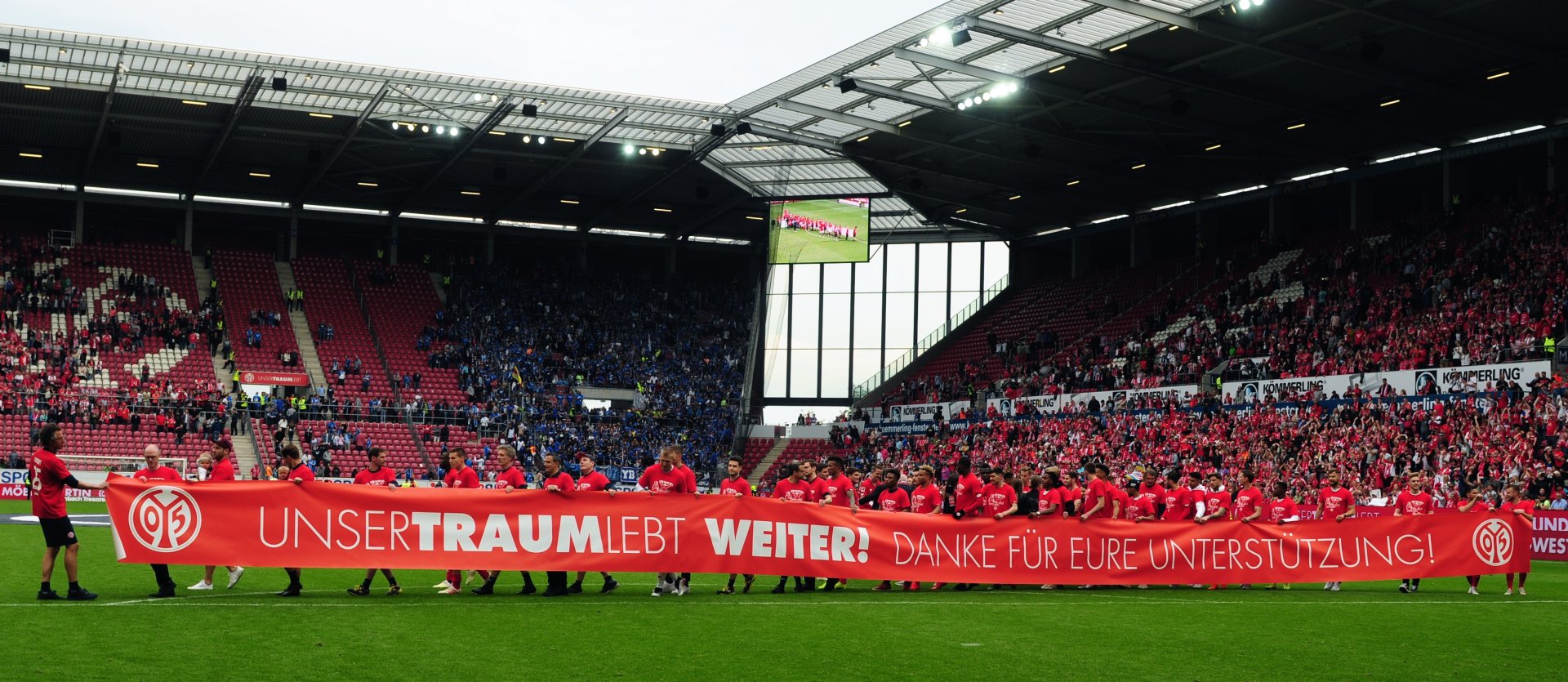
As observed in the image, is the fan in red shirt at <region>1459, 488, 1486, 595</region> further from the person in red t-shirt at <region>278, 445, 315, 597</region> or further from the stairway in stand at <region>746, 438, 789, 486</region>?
the stairway in stand at <region>746, 438, 789, 486</region>

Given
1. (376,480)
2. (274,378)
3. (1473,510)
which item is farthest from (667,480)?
(274,378)

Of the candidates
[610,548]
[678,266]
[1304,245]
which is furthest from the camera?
[678,266]

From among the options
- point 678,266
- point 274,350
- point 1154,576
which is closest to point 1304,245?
point 678,266

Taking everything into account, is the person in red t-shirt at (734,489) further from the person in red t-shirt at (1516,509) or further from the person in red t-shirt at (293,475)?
the person in red t-shirt at (1516,509)

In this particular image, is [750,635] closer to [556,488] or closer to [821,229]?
[556,488]

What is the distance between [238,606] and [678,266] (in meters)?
52.4

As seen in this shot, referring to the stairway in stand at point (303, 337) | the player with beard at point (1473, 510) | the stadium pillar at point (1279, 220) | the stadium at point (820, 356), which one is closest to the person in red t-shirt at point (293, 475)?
the stadium at point (820, 356)

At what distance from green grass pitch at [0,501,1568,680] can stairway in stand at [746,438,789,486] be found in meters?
40.2

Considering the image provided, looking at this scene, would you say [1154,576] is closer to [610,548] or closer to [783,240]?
[610,548]

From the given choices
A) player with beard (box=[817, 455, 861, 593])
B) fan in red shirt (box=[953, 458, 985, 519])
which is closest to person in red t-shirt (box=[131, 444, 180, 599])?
player with beard (box=[817, 455, 861, 593])

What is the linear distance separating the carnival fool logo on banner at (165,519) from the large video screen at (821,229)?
38.5 m

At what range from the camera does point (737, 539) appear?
1608 centimetres

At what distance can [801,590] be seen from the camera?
17484mm

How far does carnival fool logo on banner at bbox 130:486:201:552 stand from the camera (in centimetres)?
1372
